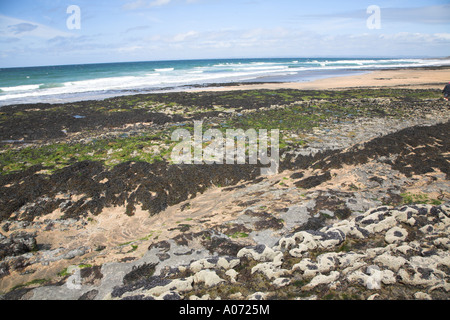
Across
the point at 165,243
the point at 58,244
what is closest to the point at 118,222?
the point at 58,244

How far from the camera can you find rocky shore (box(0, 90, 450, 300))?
13.8 feet

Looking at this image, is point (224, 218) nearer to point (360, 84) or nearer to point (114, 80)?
point (360, 84)

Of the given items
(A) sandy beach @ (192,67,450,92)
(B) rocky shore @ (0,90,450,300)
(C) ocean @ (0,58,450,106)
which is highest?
(C) ocean @ (0,58,450,106)

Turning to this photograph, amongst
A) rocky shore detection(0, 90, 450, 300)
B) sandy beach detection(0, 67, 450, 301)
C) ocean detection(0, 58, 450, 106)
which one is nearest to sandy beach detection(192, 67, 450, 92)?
ocean detection(0, 58, 450, 106)

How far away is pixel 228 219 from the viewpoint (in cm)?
640

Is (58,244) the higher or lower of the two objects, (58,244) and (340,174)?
the lower

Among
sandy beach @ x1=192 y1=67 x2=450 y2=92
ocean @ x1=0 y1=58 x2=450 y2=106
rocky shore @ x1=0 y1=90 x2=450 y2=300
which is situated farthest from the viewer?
ocean @ x1=0 y1=58 x2=450 y2=106

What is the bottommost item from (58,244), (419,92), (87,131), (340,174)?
(58,244)

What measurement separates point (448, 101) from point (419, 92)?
15.2 ft

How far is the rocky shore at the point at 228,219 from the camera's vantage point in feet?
13.8

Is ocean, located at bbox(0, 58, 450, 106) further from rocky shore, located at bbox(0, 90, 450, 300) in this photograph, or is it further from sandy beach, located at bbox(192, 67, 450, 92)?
rocky shore, located at bbox(0, 90, 450, 300)

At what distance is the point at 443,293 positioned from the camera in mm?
3631

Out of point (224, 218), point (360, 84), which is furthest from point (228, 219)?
point (360, 84)
